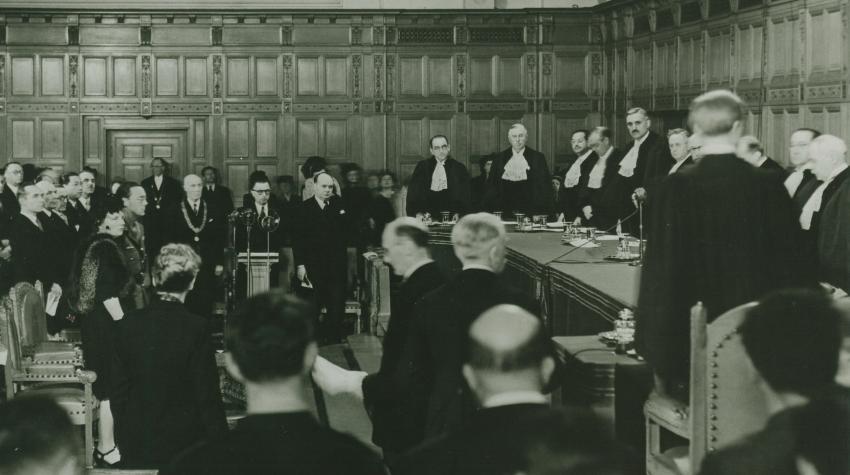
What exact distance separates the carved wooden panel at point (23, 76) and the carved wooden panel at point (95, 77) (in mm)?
659

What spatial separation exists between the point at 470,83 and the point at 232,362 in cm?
1230

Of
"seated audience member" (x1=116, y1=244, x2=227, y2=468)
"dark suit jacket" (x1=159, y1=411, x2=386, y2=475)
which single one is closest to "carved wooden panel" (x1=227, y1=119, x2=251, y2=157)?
"seated audience member" (x1=116, y1=244, x2=227, y2=468)

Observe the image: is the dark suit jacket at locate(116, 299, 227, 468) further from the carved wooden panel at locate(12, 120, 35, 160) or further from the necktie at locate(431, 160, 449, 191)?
the carved wooden panel at locate(12, 120, 35, 160)

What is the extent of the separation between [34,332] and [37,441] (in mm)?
4697

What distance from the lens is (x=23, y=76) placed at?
1390 centimetres

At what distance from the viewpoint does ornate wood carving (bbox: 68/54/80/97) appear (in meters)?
14.0

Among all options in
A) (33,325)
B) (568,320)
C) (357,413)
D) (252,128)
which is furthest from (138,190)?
(252,128)

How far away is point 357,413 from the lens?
659 centimetres

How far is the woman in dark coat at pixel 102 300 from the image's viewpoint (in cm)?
546

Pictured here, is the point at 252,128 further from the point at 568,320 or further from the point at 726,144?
the point at 726,144

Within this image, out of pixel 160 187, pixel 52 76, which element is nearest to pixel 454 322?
pixel 160 187

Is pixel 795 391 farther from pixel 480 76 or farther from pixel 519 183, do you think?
pixel 480 76

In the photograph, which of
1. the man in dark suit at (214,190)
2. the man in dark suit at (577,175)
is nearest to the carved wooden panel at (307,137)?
the man in dark suit at (214,190)

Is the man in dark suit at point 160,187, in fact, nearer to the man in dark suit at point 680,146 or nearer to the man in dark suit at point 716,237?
the man in dark suit at point 680,146
